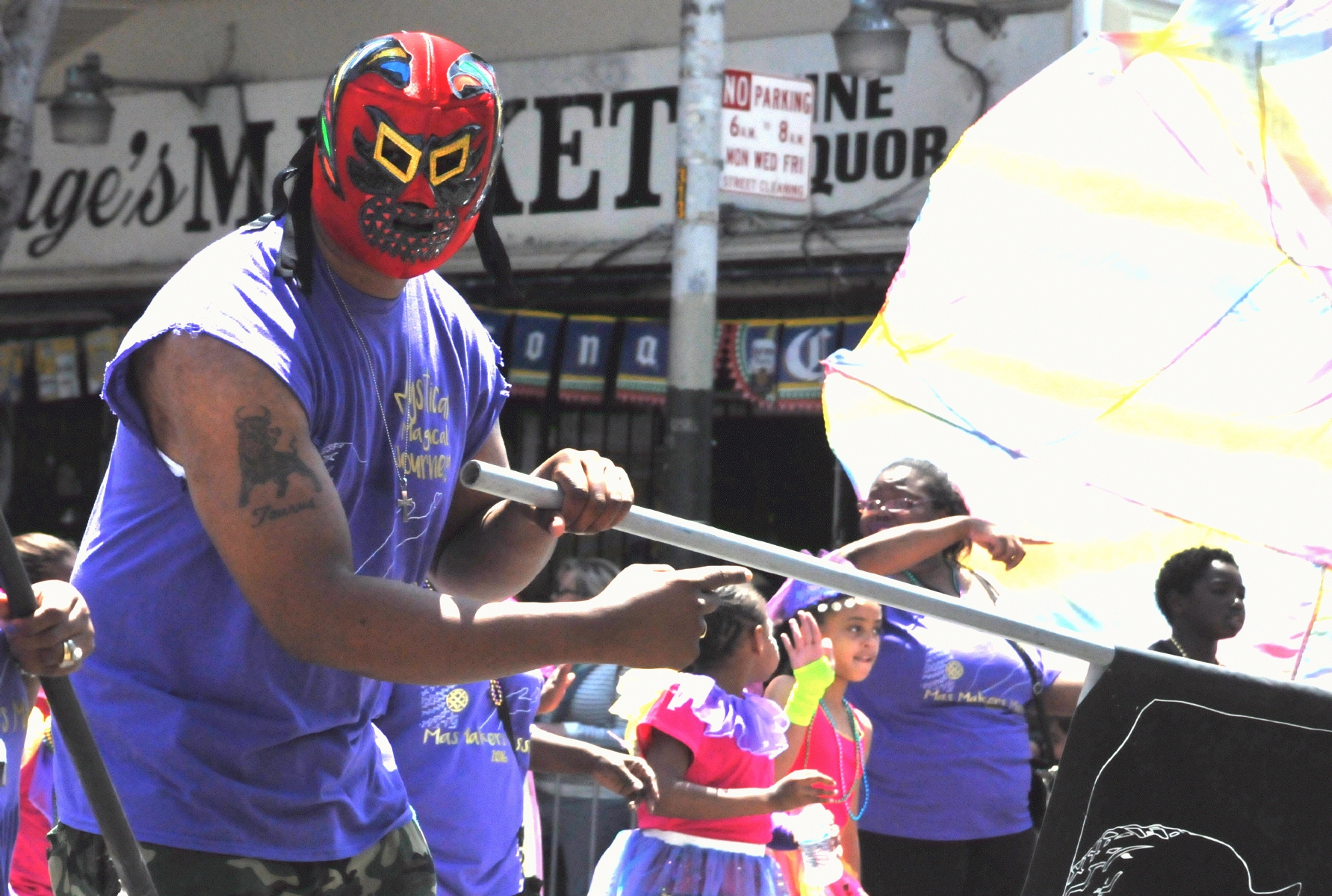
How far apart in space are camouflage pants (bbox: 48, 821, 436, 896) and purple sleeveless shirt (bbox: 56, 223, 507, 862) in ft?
0.07

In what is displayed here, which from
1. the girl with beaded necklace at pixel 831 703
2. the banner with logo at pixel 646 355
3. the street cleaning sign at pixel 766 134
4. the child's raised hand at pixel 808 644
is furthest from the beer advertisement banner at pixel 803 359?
the child's raised hand at pixel 808 644

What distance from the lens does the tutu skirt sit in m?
4.73

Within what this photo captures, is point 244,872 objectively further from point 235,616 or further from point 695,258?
point 695,258

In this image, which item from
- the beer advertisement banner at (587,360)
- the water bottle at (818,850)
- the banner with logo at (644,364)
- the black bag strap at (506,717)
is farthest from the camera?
the beer advertisement banner at (587,360)

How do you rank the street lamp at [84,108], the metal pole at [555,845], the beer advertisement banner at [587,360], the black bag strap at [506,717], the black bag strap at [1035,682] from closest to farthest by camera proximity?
the black bag strap at [506,717] < the black bag strap at [1035,682] < the metal pole at [555,845] < the beer advertisement banner at [587,360] < the street lamp at [84,108]

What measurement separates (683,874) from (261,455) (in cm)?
284

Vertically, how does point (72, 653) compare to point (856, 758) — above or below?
above

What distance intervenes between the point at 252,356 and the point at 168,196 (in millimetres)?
11418

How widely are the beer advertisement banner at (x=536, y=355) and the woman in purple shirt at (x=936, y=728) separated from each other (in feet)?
19.0

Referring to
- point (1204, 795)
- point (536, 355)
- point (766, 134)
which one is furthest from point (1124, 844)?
point (536, 355)

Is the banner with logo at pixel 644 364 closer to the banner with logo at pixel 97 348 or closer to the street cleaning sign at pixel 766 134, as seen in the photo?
the street cleaning sign at pixel 766 134

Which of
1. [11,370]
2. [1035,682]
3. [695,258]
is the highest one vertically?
[695,258]

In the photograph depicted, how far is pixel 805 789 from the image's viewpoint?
4508 millimetres

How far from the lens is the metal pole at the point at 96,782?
86.5 inches
